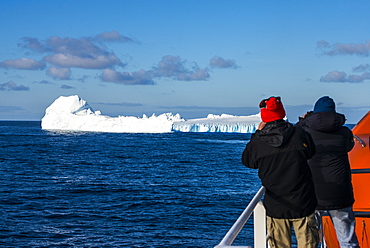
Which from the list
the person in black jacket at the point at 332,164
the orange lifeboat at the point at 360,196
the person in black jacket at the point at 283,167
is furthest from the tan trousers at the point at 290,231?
the orange lifeboat at the point at 360,196

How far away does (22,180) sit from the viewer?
23.0 meters

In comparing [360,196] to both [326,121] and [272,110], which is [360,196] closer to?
[326,121]

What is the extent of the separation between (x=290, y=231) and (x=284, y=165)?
496 millimetres

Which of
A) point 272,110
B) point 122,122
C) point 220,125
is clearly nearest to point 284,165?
point 272,110

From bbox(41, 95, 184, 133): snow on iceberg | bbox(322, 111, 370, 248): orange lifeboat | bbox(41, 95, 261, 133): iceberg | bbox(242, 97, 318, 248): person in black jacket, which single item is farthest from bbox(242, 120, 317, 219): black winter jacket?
bbox(41, 95, 184, 133): snow on iceberg

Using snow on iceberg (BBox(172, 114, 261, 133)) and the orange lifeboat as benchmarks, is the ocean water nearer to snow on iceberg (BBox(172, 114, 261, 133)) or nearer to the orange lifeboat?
the orange lifeboat

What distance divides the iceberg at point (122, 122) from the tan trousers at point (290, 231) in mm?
66613

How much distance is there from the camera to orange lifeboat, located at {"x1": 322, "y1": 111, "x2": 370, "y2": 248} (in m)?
3.71

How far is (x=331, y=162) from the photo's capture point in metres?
3.35

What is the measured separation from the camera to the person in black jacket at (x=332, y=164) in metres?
3.34

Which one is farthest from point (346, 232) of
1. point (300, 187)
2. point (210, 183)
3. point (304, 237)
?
point (210, 183)

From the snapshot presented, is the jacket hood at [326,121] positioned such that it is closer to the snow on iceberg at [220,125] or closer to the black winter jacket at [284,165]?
the black winter jacket at [284,165]

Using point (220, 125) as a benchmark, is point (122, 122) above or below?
above

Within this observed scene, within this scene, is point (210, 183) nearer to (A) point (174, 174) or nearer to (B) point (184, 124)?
(A) point (174, 174)
